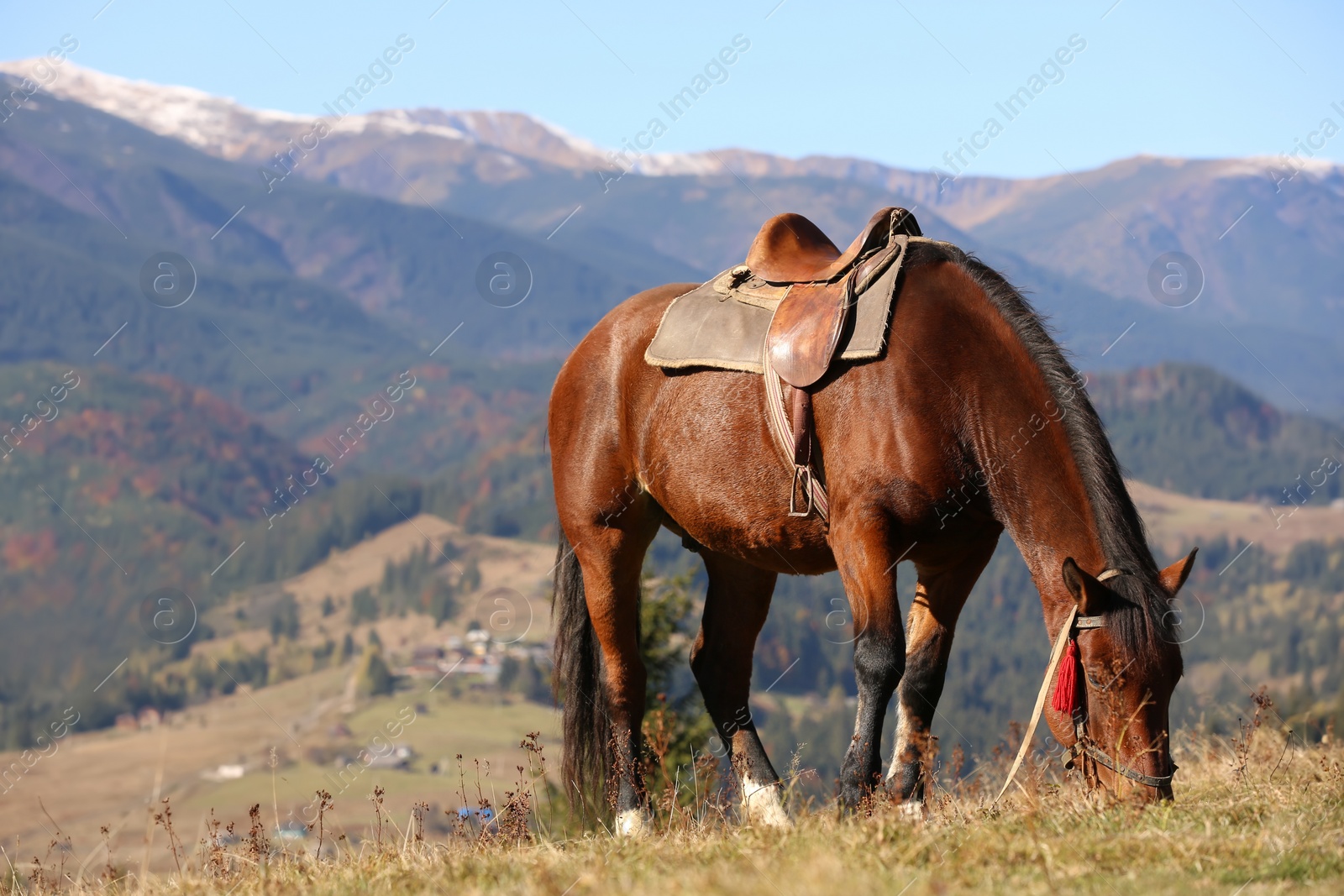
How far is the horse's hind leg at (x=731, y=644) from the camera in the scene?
715 centimetres

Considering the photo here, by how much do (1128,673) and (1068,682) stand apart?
280 millimetres

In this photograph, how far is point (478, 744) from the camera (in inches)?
4469

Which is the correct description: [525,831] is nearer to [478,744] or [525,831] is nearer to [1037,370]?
[1037,370]

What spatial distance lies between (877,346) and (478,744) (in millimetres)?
113020

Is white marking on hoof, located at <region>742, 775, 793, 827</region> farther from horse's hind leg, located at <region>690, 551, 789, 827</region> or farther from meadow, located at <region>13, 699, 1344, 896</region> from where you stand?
horse's hind leg, located at <region>690, 551, 789, 827</region>

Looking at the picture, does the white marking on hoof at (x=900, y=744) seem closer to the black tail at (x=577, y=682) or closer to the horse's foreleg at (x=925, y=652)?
the horse's foreleg at (x=925, y=652)

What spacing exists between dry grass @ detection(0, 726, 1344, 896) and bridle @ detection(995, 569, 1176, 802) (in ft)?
0.42

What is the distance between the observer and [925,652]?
5.96 m

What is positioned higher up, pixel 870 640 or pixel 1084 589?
pixel 1084 589

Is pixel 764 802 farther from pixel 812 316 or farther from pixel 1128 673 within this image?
pixel 812 316

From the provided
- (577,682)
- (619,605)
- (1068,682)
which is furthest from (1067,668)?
(577,682)

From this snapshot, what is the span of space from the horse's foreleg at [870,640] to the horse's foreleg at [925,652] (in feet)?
1.19

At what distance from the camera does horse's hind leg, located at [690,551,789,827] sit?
7.15 metres

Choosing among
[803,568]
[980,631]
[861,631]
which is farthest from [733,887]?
[980,631]
